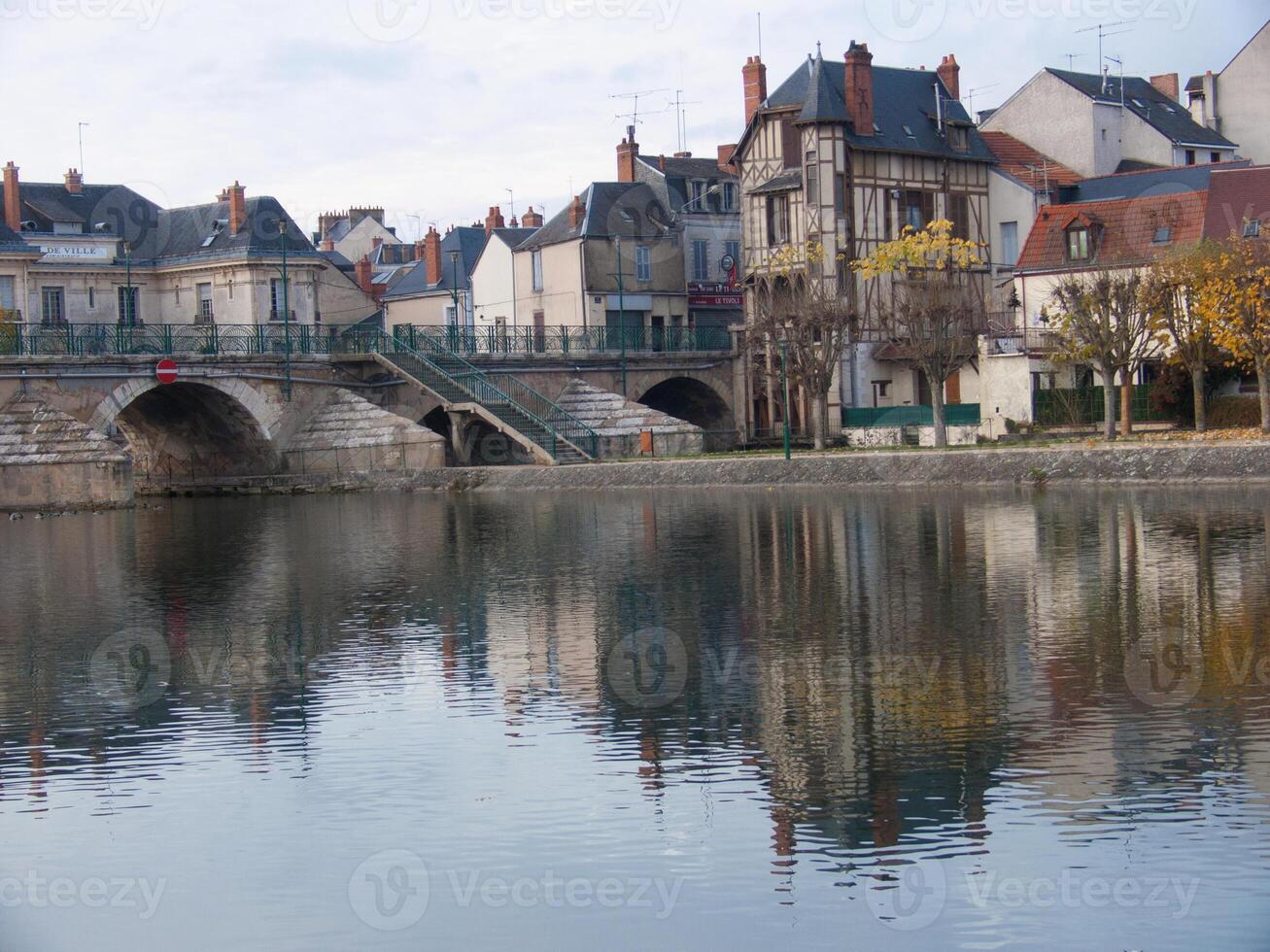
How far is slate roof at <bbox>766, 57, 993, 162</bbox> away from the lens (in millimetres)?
64375

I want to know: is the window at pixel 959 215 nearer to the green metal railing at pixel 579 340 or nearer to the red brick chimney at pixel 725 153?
the green metal railing at pixel 579 340

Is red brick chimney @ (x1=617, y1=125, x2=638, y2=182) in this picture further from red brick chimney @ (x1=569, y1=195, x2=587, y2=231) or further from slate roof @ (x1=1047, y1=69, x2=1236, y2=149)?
slate roof @ (x1=1047, y1=69, x2=1236, y2=149)

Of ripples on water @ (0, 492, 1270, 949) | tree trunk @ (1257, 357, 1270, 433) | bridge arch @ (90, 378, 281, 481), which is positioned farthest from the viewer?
bridge arch @ (90, 378, 281, 481)

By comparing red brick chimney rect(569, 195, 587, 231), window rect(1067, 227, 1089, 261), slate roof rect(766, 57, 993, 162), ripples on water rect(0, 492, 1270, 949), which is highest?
slate roof rect(766, 57, 993, 162)

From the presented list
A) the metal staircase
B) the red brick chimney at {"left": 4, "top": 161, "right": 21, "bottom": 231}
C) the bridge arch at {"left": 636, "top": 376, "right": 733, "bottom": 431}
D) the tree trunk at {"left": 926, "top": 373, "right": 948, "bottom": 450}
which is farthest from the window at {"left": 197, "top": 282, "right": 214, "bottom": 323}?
the tree trunk at {"left": 926, "top": 373, "right": 948, "bottom": 450}

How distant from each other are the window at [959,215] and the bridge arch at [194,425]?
27.3m

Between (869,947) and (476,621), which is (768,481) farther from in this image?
(869,947)

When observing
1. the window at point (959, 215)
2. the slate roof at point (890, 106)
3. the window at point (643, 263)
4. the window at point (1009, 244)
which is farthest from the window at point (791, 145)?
the window at point (643, 263)

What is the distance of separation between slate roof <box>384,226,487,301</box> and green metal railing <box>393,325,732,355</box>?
42.1 ft

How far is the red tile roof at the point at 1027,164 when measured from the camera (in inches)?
2709

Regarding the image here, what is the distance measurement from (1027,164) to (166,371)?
36.4 meters

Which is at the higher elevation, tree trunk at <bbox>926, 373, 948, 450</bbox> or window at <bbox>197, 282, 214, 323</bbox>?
window at <bbox>197, 282, 214, 323</bbox>

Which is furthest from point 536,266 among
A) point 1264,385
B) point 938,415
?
point 1264,385

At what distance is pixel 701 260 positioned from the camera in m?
79.8
